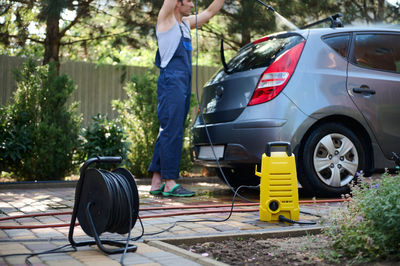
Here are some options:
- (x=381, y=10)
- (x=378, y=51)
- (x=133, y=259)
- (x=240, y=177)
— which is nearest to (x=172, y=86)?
(x=240, y=177)

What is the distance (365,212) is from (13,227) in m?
2.39

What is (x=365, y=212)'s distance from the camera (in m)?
2.84

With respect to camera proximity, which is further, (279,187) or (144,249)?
(279,187)

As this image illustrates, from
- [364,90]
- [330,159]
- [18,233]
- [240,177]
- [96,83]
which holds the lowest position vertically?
[18,233]

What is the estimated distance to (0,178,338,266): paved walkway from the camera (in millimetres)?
2818

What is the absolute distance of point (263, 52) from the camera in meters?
5.54

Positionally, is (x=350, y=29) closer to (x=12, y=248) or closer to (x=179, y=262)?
(x=179, y=262)

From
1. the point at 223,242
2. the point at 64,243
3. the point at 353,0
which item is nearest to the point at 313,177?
the point at 223,242

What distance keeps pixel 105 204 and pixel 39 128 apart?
4.74 metres

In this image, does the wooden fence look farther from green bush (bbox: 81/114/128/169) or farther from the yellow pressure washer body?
the yellow pressure washer body

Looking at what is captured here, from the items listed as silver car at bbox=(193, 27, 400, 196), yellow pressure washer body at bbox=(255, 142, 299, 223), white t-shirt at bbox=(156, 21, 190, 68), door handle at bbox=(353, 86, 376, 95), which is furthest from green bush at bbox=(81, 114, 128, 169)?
yellow pressure washer body at bbox=(255, 142, 299, 223)

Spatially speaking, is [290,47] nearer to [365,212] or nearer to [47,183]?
[365,212]

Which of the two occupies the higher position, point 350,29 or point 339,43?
point 350,29

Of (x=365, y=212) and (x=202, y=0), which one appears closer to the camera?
(x=365, y=212)
